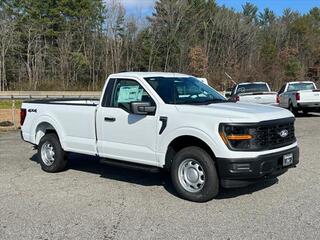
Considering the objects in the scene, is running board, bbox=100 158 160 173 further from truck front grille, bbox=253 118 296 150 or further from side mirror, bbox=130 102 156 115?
truck front grille, bbox=253 118 296 150

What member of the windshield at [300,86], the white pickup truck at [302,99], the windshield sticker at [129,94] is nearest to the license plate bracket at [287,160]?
the windshield sticker at [129,94]

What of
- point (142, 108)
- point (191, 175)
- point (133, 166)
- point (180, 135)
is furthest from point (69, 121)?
point (191, 175)

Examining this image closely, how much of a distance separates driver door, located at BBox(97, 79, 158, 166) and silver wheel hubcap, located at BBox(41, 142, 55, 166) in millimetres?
1517

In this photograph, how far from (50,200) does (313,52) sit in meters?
91.0

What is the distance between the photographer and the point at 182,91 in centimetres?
791

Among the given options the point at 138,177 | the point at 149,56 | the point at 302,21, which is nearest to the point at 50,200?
the point at 138,177

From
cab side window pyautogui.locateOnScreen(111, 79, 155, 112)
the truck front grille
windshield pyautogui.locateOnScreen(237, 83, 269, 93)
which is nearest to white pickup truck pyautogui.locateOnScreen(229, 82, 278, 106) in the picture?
windshield pyautogui.locateOnScreen(237, 83, 269, 93)

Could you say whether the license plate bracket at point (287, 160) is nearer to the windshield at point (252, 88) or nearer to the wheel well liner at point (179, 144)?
the wheel well liner at point (179, 144)

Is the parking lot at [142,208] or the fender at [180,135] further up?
the fender at [180,135]

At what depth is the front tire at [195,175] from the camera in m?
6.80

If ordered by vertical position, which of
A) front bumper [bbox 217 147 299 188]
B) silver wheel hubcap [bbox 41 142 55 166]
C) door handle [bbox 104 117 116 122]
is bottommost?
silver wheel hubcap [bbox 41 142 55 166]

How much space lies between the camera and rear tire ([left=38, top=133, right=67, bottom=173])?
9.21 m

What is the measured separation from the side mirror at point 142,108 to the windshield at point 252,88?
1539 centimetres

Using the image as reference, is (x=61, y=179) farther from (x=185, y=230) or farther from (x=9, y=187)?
(x=185, y=230)
